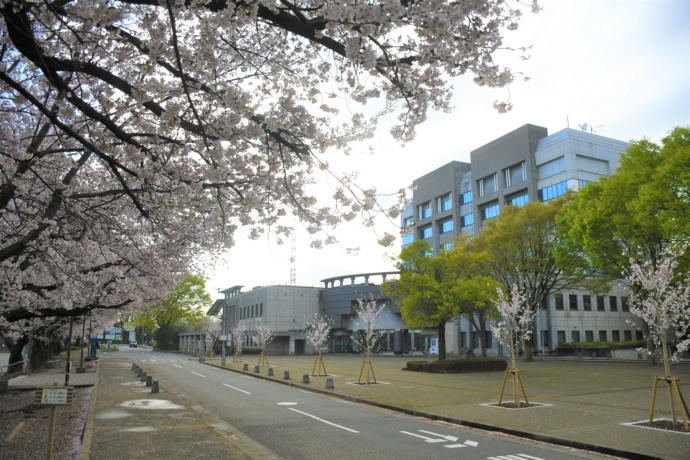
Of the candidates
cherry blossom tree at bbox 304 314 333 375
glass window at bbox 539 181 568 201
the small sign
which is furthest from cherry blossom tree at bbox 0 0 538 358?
glass window at bbox 539 181 568 201

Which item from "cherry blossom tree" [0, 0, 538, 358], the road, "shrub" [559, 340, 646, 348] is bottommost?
"shrub" [559, 340, 646, 348]

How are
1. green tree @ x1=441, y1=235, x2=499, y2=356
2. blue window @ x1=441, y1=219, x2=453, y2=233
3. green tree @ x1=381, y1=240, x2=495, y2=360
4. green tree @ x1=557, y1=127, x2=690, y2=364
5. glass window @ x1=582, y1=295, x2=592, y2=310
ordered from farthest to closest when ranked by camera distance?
1. blue window @ x1=441, y1=219, x2=453, y2=233
2. glass window @ x1=582, y1=295, x2=592, y2=310
3. green tree @ x1=381, y1=240, x2=495, y2=360
4. green tree @ x1=441, y1=235, x2=499, y2=356
5. green tree @ x1=557, y1=127, x2=690, y2=364

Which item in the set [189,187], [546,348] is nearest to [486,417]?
[189,187]

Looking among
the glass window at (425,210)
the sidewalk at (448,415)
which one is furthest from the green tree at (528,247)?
the glass window at (425,210)

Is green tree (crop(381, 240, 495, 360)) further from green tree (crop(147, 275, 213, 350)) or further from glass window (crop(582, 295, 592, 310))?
green tree (crop(147, 275, 213, 350))

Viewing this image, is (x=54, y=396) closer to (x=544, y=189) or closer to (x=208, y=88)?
(x=208, y=88)

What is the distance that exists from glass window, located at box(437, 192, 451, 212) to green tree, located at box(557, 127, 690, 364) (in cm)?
3266

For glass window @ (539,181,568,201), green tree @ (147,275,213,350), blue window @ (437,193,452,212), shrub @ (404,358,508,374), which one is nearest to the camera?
shrub @ (404,358,508,374)

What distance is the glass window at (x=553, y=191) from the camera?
49125 millimetres

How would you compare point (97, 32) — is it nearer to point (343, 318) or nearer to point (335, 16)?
point (335, 16)

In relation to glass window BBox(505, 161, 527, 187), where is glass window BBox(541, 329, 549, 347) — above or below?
below

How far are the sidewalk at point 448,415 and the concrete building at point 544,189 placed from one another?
83.9 ft

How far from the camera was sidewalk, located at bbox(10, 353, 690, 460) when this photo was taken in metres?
9.03

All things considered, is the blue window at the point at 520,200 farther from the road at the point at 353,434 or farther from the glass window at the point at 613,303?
the road at the point at 353,434
